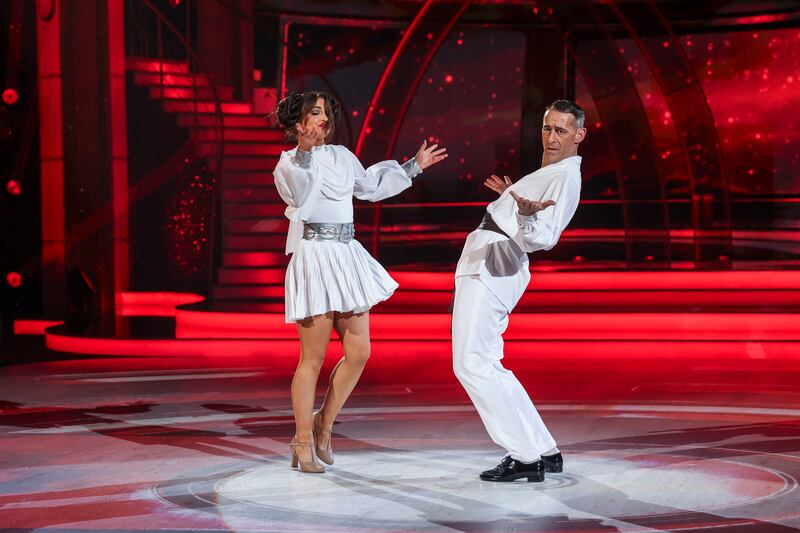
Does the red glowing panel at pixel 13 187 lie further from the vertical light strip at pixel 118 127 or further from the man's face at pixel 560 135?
the man's face at pixel 560 135

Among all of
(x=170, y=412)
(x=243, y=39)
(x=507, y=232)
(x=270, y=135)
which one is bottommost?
(x=170, y=412)

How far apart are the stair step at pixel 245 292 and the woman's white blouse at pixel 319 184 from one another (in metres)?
5.31

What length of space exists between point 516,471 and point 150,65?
25.9 ft

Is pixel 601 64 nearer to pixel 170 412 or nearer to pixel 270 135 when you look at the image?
pixel 270 135

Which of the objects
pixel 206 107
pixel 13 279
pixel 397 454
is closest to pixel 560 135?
pixel 397 454

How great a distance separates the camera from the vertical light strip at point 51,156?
30.2 feet

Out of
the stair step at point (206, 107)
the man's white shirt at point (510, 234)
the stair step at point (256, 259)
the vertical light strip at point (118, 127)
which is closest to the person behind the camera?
the man's white shirt at point (510, 234)

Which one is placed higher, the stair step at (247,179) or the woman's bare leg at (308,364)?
the stair step at (247,179)

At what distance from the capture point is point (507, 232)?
144 inches

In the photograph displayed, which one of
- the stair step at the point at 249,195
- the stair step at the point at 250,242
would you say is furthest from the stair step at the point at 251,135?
the stair step at the point at 250,242

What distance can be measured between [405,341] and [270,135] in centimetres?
403

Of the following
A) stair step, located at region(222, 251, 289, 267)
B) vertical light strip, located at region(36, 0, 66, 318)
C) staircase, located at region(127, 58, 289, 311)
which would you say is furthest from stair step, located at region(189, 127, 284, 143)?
vertical light strip, located at region(36, 0, 66, 318)

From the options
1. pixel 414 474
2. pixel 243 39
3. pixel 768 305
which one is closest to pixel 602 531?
pixel 414 474

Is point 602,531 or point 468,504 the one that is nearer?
point 602,531
